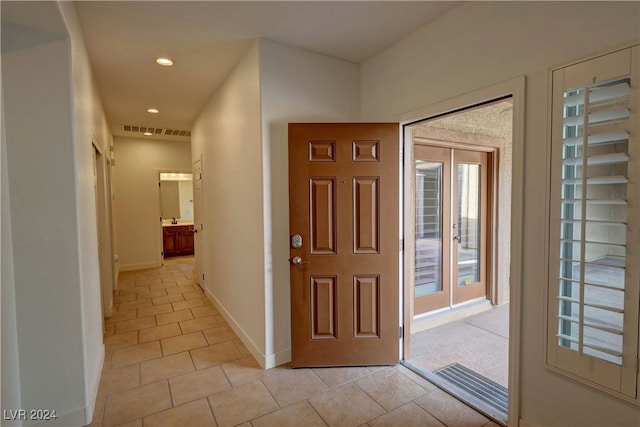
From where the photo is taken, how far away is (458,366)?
2627mm

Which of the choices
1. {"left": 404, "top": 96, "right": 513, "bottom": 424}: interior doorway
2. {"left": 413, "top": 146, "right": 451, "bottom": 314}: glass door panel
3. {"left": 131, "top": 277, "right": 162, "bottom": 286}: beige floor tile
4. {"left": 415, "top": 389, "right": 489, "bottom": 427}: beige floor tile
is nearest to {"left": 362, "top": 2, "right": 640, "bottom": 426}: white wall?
{"left": 415, "top": 389, "right": 489, "bottom": 427}: beige floor tile


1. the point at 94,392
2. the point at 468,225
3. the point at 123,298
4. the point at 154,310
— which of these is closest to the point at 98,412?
the point at 94,392

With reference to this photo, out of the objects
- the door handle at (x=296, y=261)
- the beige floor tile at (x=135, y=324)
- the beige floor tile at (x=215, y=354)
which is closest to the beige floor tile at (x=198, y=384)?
the beige floor tile at (x=215, y=354)

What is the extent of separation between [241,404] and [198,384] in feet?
1.49

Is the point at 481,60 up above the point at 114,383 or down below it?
above

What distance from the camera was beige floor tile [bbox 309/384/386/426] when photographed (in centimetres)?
196

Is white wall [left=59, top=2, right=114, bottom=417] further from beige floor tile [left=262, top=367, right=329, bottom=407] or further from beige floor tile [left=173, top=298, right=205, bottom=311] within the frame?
beige floor tile [left=173, top=298, right=205, bottom=311]

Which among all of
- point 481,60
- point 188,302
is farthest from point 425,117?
point 188,302

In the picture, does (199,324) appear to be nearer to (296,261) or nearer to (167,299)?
(167,299)

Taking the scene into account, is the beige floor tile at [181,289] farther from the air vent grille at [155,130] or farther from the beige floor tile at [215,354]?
the air vent grille at [155,130]

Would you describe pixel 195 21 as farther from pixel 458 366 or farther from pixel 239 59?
pixel 458 366

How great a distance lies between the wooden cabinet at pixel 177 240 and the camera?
7375mm

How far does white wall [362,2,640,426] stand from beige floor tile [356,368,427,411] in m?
0.69

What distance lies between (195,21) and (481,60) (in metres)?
1.94
